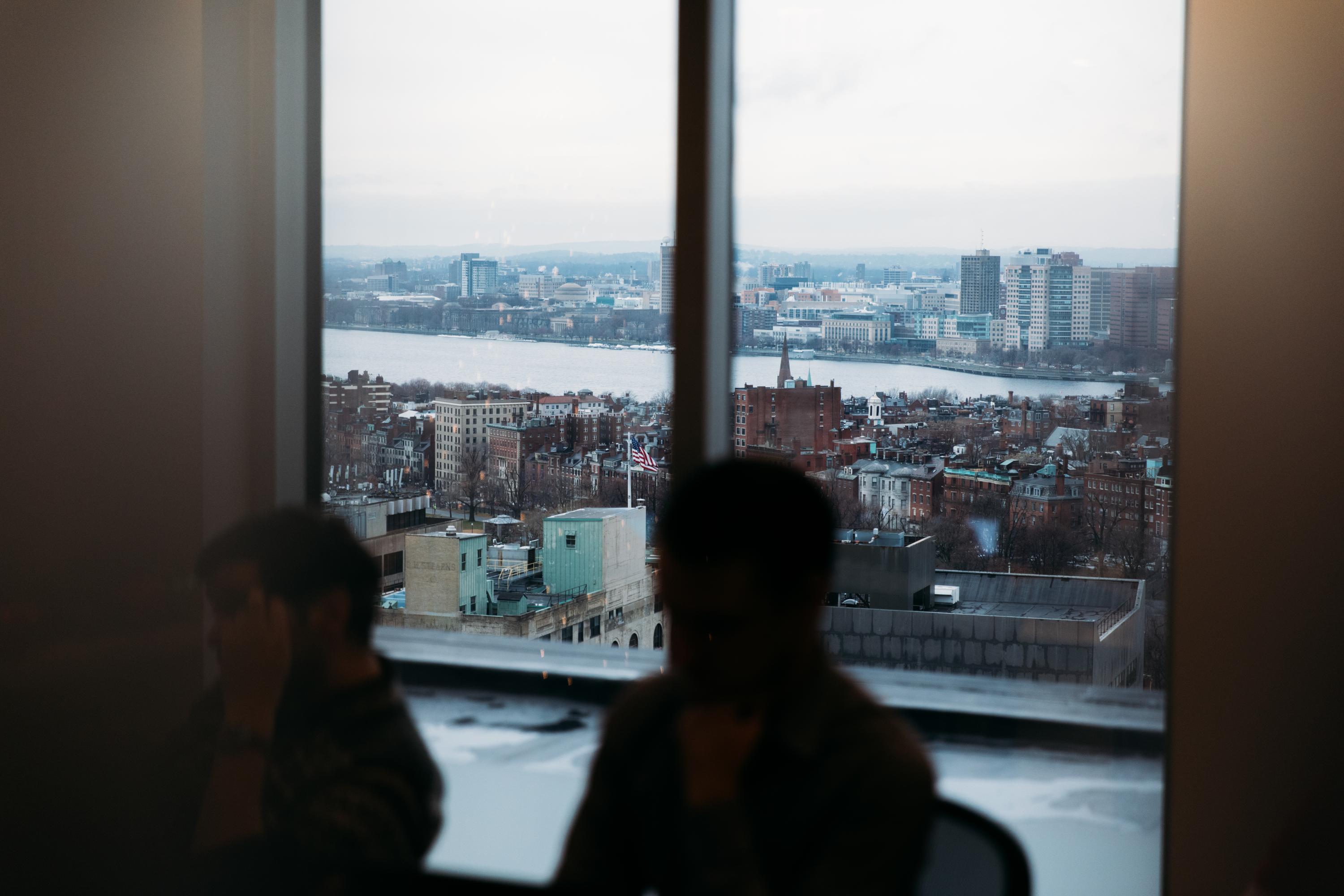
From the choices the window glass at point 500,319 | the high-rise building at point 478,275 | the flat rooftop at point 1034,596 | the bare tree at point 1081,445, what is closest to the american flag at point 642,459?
the window glass at point 500,319

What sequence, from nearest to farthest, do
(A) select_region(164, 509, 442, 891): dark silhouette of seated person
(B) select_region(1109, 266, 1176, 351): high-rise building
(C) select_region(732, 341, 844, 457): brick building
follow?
(B) select_region(1109, 266, 1176, 351): high-rise building
(C) select_region(732, 341, 844, 457): brick building
(A) select_region(164, 509, 442, 891): dark silhouette of seated person

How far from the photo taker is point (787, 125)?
5.30ft

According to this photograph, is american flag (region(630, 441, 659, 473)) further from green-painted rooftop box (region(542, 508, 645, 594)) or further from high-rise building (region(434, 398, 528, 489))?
high-rise building (region(434, 398, 528, 489))

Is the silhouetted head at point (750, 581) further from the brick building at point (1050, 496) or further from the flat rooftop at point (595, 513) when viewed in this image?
the brick building at point (1050, 496)

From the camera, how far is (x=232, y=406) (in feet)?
5.97

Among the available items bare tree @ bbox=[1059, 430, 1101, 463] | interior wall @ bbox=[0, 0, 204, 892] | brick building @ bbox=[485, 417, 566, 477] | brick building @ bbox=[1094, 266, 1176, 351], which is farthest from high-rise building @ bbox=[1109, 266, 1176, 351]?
interior wall @ bbox=[0, 0, 204, 892]

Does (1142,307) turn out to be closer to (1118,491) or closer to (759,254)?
(1118,491)

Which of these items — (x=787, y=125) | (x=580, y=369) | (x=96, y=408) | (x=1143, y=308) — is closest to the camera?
(x=1143, y=308)

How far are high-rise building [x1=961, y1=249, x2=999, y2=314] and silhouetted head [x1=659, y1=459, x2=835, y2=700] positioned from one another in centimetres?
38

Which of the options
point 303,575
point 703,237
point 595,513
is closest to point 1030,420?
point 703,237

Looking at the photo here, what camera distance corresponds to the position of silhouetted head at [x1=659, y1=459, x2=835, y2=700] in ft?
4.66

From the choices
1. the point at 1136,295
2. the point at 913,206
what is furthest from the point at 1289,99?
the point at 913,206

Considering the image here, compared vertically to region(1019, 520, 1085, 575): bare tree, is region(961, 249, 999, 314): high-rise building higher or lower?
higher

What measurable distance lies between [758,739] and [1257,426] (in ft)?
2.67
